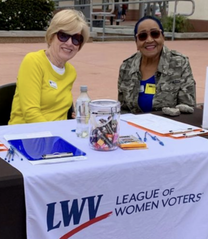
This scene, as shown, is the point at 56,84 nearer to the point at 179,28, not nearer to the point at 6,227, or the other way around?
the point at 6,227

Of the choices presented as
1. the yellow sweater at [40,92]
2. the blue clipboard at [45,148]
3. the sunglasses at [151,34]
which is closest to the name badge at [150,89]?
the sunglasses at [151,34]

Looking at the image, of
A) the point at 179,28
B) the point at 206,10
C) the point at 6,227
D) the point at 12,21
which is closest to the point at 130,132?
the point at 6,227

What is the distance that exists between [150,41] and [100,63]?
22.3ft

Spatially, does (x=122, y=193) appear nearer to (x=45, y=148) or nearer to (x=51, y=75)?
(x=45, y=148)

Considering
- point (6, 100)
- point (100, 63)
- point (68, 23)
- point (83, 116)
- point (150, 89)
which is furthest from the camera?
point (100, 63)

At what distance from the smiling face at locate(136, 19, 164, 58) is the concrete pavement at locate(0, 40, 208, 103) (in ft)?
10.0

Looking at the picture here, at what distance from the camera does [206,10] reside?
730 inches

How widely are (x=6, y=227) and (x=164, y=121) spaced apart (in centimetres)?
132

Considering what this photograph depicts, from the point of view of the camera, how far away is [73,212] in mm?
2201

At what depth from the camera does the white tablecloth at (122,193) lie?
214 cm

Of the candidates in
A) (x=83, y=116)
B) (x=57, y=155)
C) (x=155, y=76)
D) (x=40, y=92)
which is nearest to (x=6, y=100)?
(x=40, y=92)

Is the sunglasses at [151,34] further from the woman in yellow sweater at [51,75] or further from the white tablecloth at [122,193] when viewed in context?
the white tablecloth at [122,193]

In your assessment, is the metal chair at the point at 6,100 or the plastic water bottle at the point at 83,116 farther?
the metal chair at the point at 6,100

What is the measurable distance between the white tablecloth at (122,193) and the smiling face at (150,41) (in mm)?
1246
